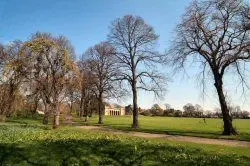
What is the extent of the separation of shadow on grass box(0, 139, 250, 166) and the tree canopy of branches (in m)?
19.0

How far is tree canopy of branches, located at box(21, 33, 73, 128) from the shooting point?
36.2 meters

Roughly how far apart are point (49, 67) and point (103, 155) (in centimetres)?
2293

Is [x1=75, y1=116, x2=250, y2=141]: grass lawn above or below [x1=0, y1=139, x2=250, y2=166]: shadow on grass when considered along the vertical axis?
above

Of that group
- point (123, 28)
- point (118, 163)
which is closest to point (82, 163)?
point (118, 163)

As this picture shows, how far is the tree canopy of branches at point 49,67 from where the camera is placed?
3619cm

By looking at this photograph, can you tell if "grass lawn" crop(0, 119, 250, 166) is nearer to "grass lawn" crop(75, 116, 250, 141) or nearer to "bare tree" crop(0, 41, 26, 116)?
"grass lawn" crop(75, 116, 250, 141)

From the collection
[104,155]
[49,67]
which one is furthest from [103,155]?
[49,67]

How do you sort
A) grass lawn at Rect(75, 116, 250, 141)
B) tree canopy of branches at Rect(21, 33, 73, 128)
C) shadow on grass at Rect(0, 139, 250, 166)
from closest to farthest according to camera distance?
shadow on grass at Rect(0, 139, 250, 166) < grass lawn at Rect(75, 116, 250, 141) < tree canopy of branches at Rect(21, 33, 73, 128)

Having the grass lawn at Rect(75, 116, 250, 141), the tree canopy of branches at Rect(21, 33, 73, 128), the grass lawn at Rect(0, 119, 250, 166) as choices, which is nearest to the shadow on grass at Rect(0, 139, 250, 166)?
the grass lawn at Rect(0, 119, 250, 166)

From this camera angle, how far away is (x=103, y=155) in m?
15.5

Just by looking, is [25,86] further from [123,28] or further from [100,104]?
[100,104]

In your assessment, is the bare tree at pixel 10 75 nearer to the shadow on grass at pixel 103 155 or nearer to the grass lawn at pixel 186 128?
the grass lawn at pixel 186 128

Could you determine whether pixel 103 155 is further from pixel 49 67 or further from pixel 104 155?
pixel 49 67

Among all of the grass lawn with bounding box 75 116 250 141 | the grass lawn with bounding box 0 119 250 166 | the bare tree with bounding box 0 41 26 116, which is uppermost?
the bare tree with bounding box 0 41 26 116
